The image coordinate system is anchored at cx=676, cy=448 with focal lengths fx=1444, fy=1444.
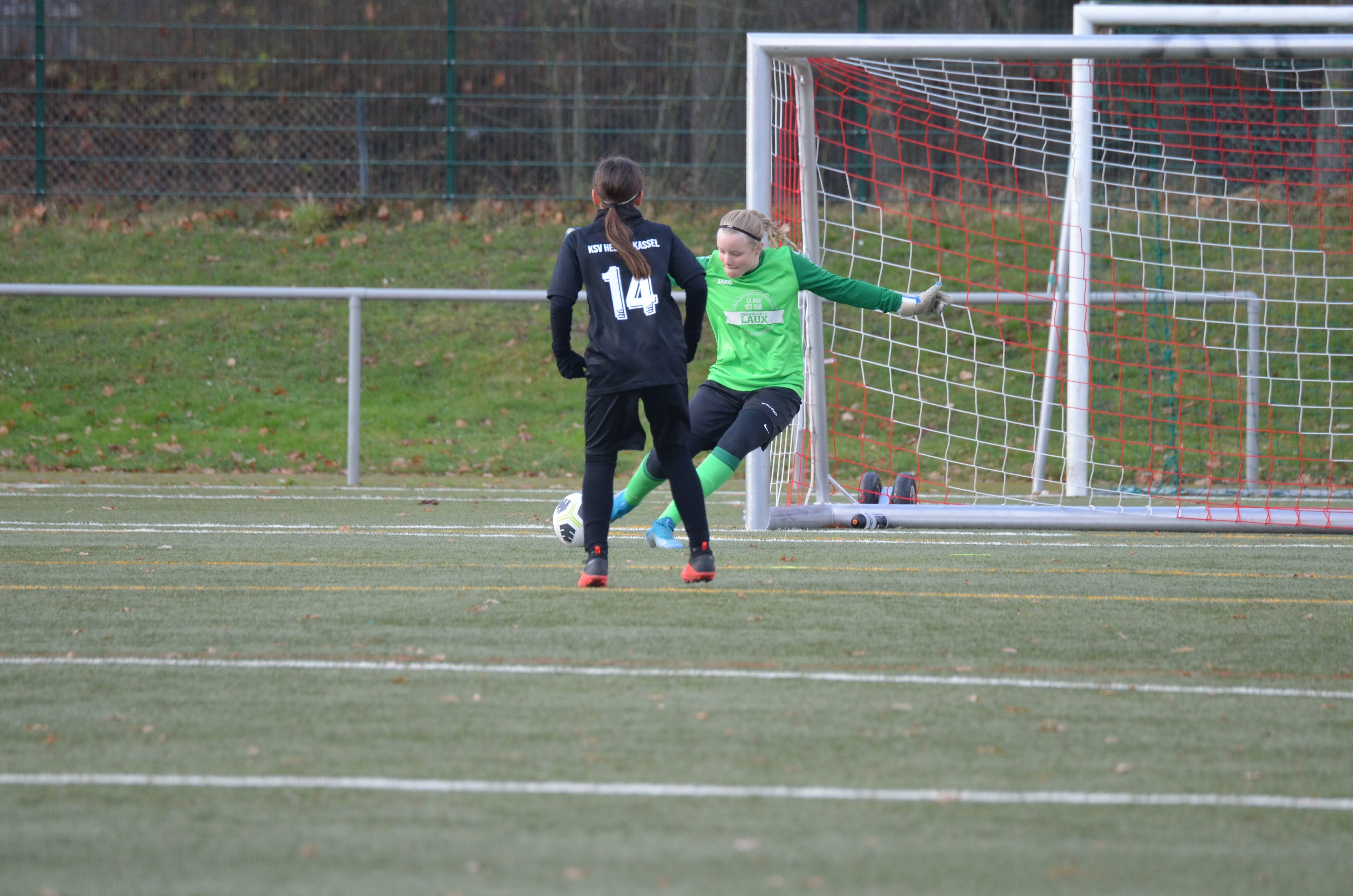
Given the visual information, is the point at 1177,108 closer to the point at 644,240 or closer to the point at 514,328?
the point at 514,328

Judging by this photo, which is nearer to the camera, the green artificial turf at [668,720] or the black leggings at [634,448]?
the green artificial turf at [668,720]

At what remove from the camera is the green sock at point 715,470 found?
6.10 meters

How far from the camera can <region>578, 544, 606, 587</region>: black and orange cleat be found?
17.1 ft

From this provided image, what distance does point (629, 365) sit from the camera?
4965mm

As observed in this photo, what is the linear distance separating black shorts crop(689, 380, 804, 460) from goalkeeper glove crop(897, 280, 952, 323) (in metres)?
0.60

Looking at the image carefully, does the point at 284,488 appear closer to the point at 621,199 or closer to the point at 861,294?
the point at 861,294

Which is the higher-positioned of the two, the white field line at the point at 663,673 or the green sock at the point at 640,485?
the green sock at the point at 640,485

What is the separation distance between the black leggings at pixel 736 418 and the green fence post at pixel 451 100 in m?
9.12

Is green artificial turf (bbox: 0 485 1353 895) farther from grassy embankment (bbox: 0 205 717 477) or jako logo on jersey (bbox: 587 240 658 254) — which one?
grassy embankment (bbox: 0 205 717 477)

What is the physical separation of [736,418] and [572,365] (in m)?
1.32

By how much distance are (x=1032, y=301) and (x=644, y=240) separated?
6.76m

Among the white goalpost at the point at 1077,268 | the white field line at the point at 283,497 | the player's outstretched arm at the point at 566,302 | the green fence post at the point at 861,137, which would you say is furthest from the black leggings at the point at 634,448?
the green fence post at the point at 861,137

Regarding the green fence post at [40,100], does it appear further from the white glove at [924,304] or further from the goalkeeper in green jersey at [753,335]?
the white glove at [924,304]

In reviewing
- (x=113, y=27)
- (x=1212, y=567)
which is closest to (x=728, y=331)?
(x=1212, y=567)
